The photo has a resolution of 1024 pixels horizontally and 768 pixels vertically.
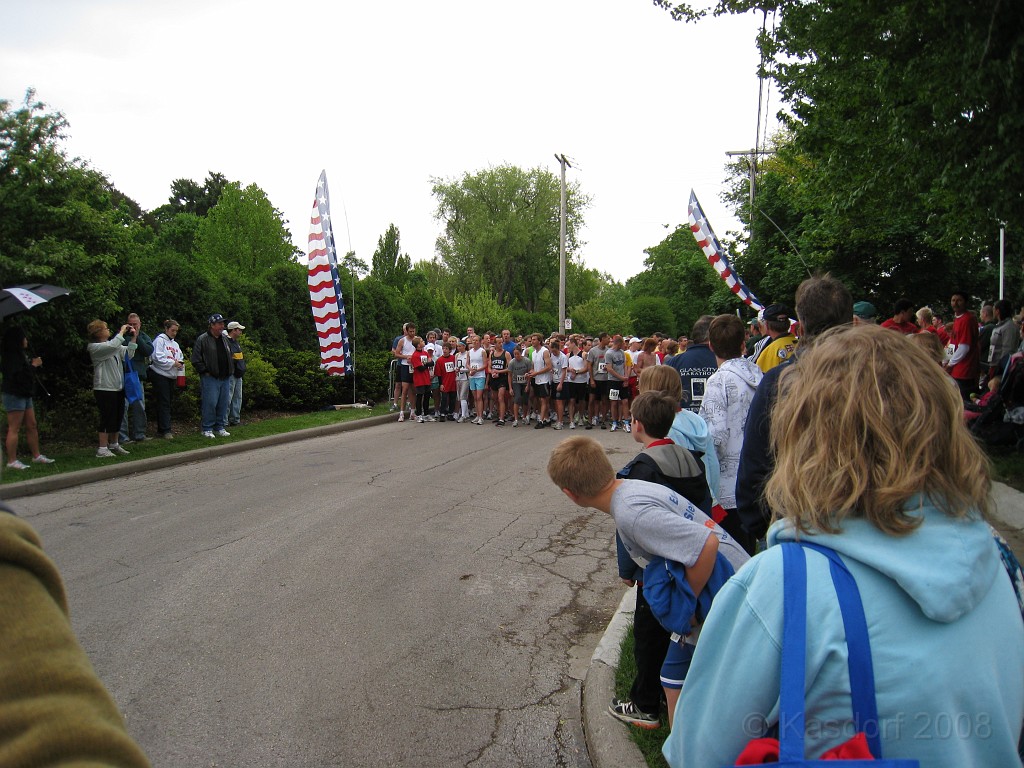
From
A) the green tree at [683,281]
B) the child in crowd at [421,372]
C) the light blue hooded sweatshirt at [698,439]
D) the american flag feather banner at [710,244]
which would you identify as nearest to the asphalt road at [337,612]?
the light blue hooded sweatshirt at [698,439]

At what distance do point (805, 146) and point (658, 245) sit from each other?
73318 millimetres

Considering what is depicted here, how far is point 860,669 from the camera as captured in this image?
1317mm

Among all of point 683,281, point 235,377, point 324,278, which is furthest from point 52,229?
point 683,281

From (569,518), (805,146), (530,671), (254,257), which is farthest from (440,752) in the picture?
(254,257)

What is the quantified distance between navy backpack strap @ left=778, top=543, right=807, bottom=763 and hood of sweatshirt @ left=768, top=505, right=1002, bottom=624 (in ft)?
0.34

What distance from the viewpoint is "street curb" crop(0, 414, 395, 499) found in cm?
888

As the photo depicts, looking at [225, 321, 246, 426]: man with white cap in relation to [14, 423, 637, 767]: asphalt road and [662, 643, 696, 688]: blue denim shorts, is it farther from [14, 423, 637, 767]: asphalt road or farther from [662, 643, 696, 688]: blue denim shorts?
[662, 643, 696, 688]: blue denim shorts

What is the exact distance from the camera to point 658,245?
273 feet

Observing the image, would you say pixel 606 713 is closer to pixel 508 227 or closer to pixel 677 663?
pixel 677 663

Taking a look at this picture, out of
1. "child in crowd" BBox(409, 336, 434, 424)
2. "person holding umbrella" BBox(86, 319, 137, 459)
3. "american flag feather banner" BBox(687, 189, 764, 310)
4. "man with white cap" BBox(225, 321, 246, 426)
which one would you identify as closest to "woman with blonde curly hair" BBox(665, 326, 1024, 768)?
"person holding umbrella" BBox(86, 319, 137, 459)

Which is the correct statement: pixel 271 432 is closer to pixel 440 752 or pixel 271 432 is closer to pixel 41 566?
pixel 440 752

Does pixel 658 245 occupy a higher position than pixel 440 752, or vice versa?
pixel 658 245

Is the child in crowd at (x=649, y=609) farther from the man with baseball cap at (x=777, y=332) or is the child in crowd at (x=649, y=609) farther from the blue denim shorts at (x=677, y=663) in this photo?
A: the man with baseball cap at (x=777, y=332)

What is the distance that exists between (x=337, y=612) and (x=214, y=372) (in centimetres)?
882
